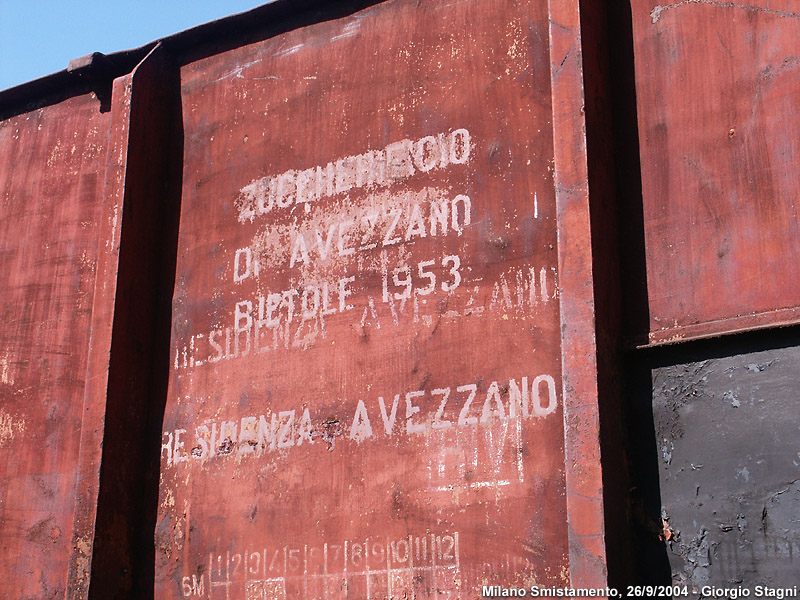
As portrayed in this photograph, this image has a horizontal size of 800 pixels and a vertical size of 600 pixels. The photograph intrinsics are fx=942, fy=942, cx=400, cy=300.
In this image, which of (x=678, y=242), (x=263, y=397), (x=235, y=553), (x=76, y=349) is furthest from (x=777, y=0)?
(x=76, y=349)

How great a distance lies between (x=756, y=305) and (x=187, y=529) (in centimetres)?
238

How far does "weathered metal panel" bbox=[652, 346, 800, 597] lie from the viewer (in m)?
2.85

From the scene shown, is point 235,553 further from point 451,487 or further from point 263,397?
point 451,487

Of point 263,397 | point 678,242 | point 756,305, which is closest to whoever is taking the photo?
point 756,305

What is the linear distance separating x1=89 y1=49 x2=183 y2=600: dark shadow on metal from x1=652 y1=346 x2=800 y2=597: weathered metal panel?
7.17 feet

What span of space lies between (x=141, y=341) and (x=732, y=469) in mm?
2593

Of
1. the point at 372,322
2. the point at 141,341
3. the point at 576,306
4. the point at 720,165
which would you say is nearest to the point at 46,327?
the point at 141,341

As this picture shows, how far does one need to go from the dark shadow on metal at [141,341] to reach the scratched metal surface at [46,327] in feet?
0.43

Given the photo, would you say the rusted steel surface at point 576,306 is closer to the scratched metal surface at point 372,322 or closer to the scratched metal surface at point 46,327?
the scratched metal surface at point 372,322

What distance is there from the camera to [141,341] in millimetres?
4262

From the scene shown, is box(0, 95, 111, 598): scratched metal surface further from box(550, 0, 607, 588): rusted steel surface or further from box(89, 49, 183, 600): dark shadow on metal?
box(550, 0, 607, 588): rusted steel surface

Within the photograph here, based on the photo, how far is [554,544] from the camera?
3.03m

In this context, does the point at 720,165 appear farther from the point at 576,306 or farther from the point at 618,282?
the point at 576,306

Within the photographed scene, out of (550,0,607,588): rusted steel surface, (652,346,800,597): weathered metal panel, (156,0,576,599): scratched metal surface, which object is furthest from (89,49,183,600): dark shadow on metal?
(652,346,800,597): weathered metal panel
